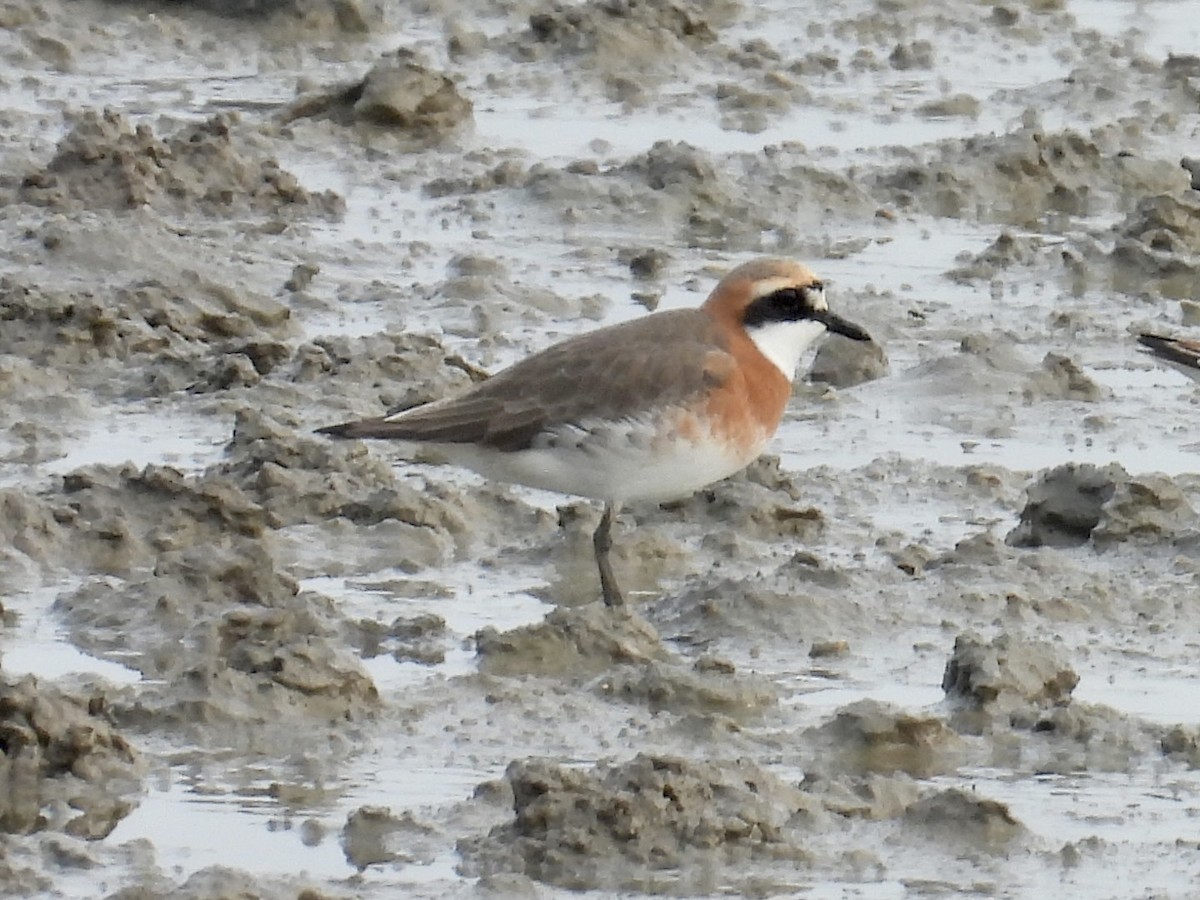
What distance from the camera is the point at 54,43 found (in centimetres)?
1519

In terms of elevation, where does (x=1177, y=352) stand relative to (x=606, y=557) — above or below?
above

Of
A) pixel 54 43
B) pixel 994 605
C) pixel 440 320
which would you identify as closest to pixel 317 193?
pixel 440 320

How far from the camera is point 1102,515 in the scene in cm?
955

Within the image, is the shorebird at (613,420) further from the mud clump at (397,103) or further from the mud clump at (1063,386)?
the mud clump at (397,103)

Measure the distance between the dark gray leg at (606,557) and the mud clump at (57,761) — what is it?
7.01ft

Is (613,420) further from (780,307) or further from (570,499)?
(570,499)

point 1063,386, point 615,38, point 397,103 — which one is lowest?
point 1063,386

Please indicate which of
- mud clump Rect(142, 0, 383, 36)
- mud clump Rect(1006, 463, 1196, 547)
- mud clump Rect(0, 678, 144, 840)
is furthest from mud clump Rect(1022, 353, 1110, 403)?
mud clump Rect(142, 0, 383, 36)

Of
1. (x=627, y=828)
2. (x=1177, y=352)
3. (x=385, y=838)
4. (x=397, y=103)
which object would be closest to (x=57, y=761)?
(x=385, y=838)

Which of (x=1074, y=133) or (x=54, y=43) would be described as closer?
(x=1074, y=133)

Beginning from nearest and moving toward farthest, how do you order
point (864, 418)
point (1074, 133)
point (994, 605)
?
point (994, 605)
point (864, 418)
point (1074, 133)

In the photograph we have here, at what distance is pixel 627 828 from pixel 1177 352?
4353mm

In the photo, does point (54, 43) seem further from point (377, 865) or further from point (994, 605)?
point (377, 865)

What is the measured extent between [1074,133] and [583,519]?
216 inches
